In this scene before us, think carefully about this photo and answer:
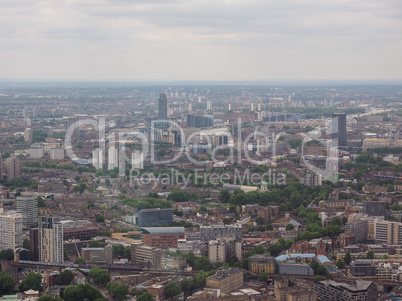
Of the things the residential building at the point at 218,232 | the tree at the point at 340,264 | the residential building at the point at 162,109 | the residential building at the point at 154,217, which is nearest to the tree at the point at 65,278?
the residential building at the point at 218,232

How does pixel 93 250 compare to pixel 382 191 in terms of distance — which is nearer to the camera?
pixel 93 250

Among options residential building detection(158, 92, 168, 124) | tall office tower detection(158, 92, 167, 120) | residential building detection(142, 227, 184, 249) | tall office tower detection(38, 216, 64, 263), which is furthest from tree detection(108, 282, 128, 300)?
tall office tower detection(158, 92, 167, 120)

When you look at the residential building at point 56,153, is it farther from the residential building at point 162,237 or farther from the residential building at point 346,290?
the residential building at point 346,290

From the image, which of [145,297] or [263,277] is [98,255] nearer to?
[145,297]

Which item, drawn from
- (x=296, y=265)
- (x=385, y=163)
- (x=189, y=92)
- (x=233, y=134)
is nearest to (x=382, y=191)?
(x=385, y=163)

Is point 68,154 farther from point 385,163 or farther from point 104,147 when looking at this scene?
point 385,163

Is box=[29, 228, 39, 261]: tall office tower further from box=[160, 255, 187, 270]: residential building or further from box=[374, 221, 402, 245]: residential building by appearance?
box=[374, 221, 402, 245]: residential building
